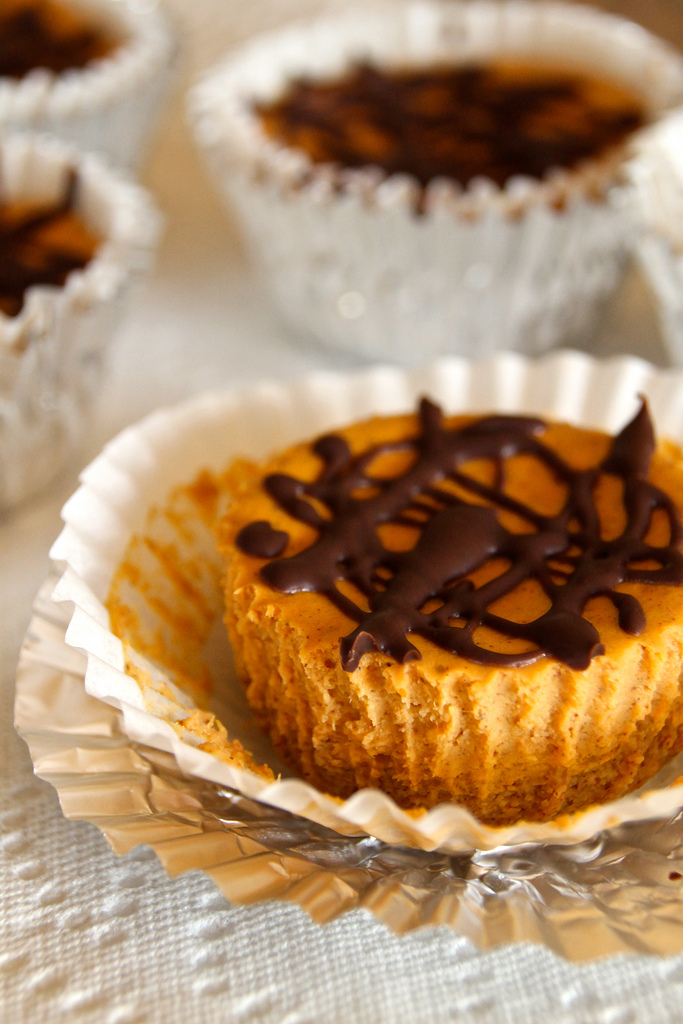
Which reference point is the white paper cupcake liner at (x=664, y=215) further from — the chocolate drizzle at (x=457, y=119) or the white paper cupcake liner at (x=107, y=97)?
the white paper cupcake liner at (x=107, y=97)

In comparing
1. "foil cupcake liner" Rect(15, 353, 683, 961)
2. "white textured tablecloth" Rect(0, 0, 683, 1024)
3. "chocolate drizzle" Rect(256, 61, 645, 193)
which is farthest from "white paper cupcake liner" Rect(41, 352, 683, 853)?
"chocolate drizzle" Rect(256, 61, 645, 193)

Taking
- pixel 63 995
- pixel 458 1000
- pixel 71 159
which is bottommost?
pixel 458 1000

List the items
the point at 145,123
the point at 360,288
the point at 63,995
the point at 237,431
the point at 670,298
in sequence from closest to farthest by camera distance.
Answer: the point at 63,995, the point at 237,431, the point at 670,298, the point at 360,288, the point at 145,123

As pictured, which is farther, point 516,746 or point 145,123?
point 145,123

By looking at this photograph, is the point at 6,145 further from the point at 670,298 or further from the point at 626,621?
the point at 626,621

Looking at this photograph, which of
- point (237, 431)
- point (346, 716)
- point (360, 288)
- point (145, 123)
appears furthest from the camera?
point (145, 123)

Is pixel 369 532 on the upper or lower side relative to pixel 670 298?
upper

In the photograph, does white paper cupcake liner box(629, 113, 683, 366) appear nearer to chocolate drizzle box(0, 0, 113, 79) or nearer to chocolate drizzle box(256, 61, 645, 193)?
chocolate drizzle box(256, 61, 645, 193)

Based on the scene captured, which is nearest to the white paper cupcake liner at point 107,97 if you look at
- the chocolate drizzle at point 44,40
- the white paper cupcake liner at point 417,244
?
the chocolate drizzle at point 44,40

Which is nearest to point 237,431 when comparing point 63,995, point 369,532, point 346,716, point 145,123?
point 369,532
